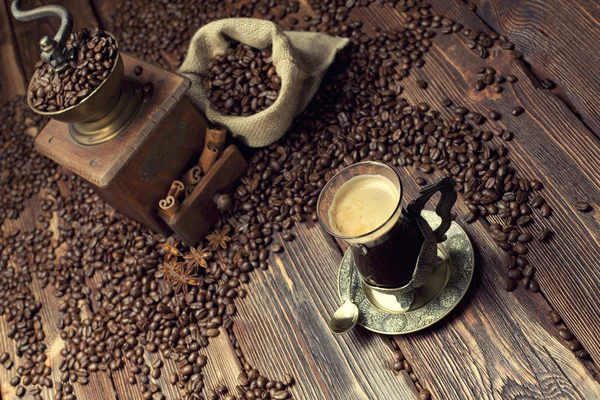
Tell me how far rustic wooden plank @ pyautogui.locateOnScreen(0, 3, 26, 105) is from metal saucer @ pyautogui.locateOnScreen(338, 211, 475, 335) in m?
Result: 2.09

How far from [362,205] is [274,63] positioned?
2.74ft

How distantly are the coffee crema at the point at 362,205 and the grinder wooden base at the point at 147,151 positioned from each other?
2.37 feet

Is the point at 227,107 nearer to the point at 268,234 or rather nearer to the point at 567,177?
the point at 268,234

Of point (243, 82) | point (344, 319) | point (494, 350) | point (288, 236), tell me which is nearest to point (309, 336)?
point (344, 319)

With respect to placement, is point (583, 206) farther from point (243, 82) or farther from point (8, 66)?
point (8, 66)

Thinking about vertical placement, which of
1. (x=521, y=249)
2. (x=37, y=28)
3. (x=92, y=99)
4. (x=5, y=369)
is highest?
(x=521, y=249)

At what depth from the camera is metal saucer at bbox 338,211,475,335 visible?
167 centimetres

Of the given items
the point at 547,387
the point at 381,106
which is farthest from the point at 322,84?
the point at 547,387

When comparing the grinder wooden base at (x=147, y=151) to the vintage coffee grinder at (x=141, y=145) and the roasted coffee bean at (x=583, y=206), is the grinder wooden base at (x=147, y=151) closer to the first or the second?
the vintage coffee grinder at (x=141, y=145)

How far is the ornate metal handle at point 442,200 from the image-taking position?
1.42 m

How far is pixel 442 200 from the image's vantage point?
149cm

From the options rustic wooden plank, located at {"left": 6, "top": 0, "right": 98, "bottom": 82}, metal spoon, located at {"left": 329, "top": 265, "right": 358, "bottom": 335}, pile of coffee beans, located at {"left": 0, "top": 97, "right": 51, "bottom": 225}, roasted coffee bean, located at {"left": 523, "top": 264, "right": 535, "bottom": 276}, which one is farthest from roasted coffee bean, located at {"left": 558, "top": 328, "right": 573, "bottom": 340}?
rustic wooden plank, located at {"left": 6, "top": 0, "right": 98, "bottom": 82}

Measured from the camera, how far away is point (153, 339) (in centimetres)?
202

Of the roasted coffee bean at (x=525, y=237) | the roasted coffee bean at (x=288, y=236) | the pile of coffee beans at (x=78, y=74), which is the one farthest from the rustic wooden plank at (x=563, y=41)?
the pile of coffee beans at (x=78, y=74)
